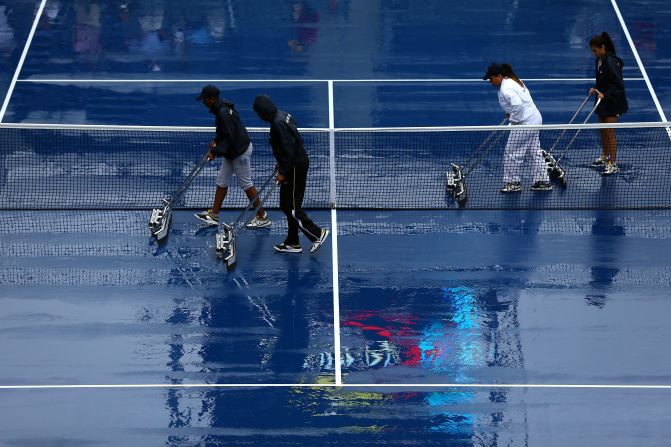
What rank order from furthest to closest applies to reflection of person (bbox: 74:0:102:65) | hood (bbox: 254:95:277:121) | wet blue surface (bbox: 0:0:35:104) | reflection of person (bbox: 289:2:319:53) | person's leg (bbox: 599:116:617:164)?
Result: 1. reflection of person (bbox: 289:2:319:53)
2. reflection of person (bbox: 74:0:102:65)
3. wet blue surface (bbox: 0:0:35:104)
4. person's leg (bbox: 599:116:617:164)
5. hood (bbox: 254:95:277:121)

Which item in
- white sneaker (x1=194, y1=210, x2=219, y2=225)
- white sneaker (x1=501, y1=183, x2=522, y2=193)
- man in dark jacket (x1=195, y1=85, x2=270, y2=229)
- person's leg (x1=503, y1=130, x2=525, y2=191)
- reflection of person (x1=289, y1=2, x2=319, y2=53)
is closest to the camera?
man in dark jacket (x1=195, y1=85, x2=270, y2=229)

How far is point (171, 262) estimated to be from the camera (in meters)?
14.6

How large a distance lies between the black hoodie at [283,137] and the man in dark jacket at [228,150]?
755mm

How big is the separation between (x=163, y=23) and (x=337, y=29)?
10.1 ft

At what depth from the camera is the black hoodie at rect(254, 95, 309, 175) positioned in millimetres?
13906

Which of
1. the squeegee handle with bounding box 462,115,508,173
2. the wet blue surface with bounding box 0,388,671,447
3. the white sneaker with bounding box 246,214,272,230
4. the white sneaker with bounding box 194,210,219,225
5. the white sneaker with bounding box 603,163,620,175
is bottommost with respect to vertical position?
the wet blue surface with bounding box 0,388,671,447

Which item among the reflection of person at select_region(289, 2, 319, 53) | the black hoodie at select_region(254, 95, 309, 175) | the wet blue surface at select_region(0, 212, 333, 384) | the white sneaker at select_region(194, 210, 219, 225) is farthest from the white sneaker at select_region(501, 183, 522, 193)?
the reflection of person at select_region(289, 2, 319, 53)

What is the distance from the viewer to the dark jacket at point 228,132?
48.0ft

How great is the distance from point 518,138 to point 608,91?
1.47 m

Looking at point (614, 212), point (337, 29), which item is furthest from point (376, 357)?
point (337, 29)

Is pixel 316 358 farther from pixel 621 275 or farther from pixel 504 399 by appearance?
pixel 621 275

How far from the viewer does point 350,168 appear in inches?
667

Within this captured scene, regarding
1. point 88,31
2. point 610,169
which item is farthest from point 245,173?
point 88,31

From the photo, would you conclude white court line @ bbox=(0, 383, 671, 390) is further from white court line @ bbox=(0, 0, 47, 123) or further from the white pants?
white court line @ bbox=(0, 0, 47, 123)
